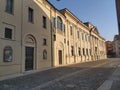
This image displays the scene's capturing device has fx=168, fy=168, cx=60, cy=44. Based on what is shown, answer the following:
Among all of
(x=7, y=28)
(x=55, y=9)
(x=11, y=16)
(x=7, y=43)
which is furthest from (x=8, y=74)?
(x=55, y=9)

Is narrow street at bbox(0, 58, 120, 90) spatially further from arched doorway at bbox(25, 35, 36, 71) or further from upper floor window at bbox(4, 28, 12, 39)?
arched doorway at bbox(25, 35, 36, 71)

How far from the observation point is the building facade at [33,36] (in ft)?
48.5

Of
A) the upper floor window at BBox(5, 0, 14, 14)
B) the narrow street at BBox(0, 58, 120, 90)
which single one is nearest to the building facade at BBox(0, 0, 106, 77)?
the upper floor window at BBox(5, 0, 14, 14)

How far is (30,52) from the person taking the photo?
18609 mm

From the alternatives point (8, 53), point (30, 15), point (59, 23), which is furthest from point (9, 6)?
point (59, 23)

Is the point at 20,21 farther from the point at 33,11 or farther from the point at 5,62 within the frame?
the point at 5,62

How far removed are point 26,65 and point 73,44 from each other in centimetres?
1678

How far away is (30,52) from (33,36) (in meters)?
1.84

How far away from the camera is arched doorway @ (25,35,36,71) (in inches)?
701

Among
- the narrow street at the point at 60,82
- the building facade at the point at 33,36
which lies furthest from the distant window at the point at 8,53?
the narrow street at the point at 60,82

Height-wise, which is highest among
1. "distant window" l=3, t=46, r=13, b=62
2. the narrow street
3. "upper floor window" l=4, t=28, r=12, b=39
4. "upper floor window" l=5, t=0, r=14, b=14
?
"upper floor window" l=5, t=0, r=14, b=14

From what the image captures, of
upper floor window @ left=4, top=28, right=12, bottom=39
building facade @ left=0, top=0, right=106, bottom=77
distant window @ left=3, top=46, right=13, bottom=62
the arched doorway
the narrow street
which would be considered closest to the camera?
the narrow street

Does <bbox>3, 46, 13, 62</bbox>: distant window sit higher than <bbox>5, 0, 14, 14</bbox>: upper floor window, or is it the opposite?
<bbox>5, 0, 14, 14</bbox>: upper floor window

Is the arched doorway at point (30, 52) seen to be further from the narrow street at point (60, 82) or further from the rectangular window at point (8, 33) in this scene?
the narrow street at point (60, 82)
